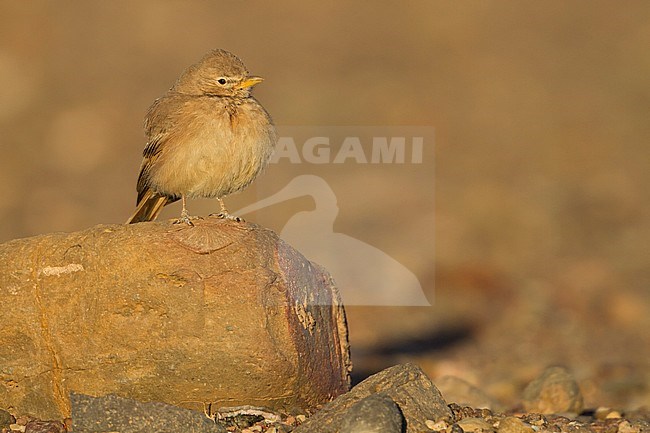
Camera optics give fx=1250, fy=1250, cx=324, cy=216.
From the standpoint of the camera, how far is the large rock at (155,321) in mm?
8570

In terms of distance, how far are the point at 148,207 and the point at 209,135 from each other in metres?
1.29

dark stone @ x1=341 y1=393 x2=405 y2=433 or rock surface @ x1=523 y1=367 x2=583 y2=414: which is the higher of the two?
dark stone @ x1=341 y1=393 x2=405 y2=433

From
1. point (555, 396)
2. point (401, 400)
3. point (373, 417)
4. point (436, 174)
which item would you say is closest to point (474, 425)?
point (401, 400)

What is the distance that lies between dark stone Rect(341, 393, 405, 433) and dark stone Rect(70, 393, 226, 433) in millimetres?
950

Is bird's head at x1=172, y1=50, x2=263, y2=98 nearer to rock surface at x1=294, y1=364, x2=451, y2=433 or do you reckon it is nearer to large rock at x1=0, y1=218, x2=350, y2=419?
large rock at x1=0, y1=218, x2=350, y2=419

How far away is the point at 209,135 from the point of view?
9.65m

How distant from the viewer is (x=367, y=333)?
57.8ft

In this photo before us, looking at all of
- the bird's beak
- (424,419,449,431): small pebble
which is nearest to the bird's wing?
the bird's beak

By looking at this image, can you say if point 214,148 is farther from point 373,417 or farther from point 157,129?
point 373,417

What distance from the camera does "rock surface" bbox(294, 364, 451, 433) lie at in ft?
26.6

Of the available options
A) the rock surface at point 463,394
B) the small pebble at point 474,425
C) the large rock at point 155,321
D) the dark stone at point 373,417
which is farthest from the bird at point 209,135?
the rock surface at point 463,394

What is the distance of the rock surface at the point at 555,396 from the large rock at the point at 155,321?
2.69 m

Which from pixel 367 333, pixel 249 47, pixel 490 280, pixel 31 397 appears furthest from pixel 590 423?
pixel 249 47

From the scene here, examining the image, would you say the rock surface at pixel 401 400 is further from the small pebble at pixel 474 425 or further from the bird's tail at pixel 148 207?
the bird's tail at pixel 148 207
